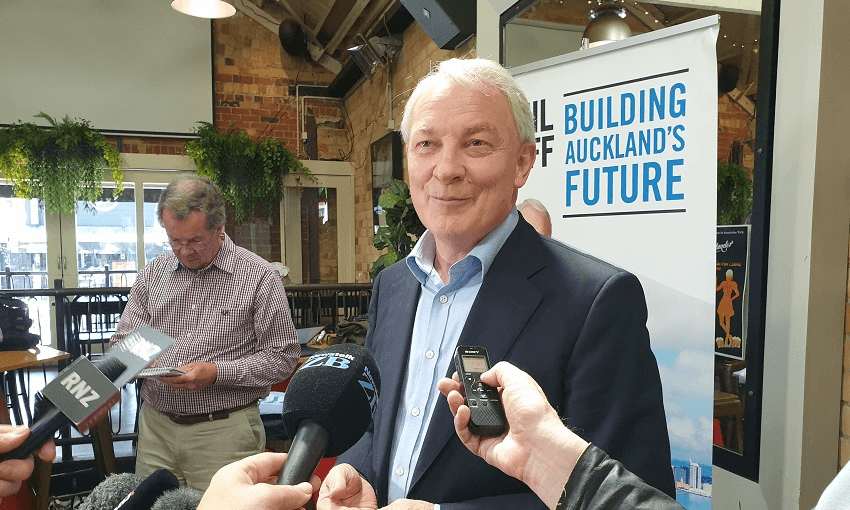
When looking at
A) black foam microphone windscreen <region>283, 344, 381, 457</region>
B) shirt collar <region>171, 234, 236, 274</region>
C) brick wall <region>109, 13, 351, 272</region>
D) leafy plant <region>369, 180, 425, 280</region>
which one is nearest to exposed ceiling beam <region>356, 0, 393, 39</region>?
brick wall <region>109, 13, 351, 272</region>

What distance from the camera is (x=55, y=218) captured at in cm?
702

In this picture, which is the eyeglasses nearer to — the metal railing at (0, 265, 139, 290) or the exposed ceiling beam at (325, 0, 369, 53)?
the exposed ceiling beam at (325, 0, 369, 53)

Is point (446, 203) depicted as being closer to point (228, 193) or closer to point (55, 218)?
point (228, 193)

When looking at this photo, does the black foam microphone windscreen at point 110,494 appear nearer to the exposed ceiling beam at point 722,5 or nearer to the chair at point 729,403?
the chair at point 729,403

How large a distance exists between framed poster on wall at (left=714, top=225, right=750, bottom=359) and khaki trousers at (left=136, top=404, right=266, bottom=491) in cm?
179

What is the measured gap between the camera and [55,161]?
6391mm

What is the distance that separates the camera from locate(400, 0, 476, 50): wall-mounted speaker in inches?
142

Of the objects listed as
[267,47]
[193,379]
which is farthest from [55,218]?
[193,379]

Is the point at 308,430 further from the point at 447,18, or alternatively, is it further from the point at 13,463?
the point at 447,18

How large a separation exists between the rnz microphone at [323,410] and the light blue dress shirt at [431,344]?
0.29 meters

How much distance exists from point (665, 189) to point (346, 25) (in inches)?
229

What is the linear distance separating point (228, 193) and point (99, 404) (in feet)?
20.8

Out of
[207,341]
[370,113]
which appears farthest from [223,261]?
[370,113]

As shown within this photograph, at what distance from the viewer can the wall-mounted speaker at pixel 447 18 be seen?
3.61 m
